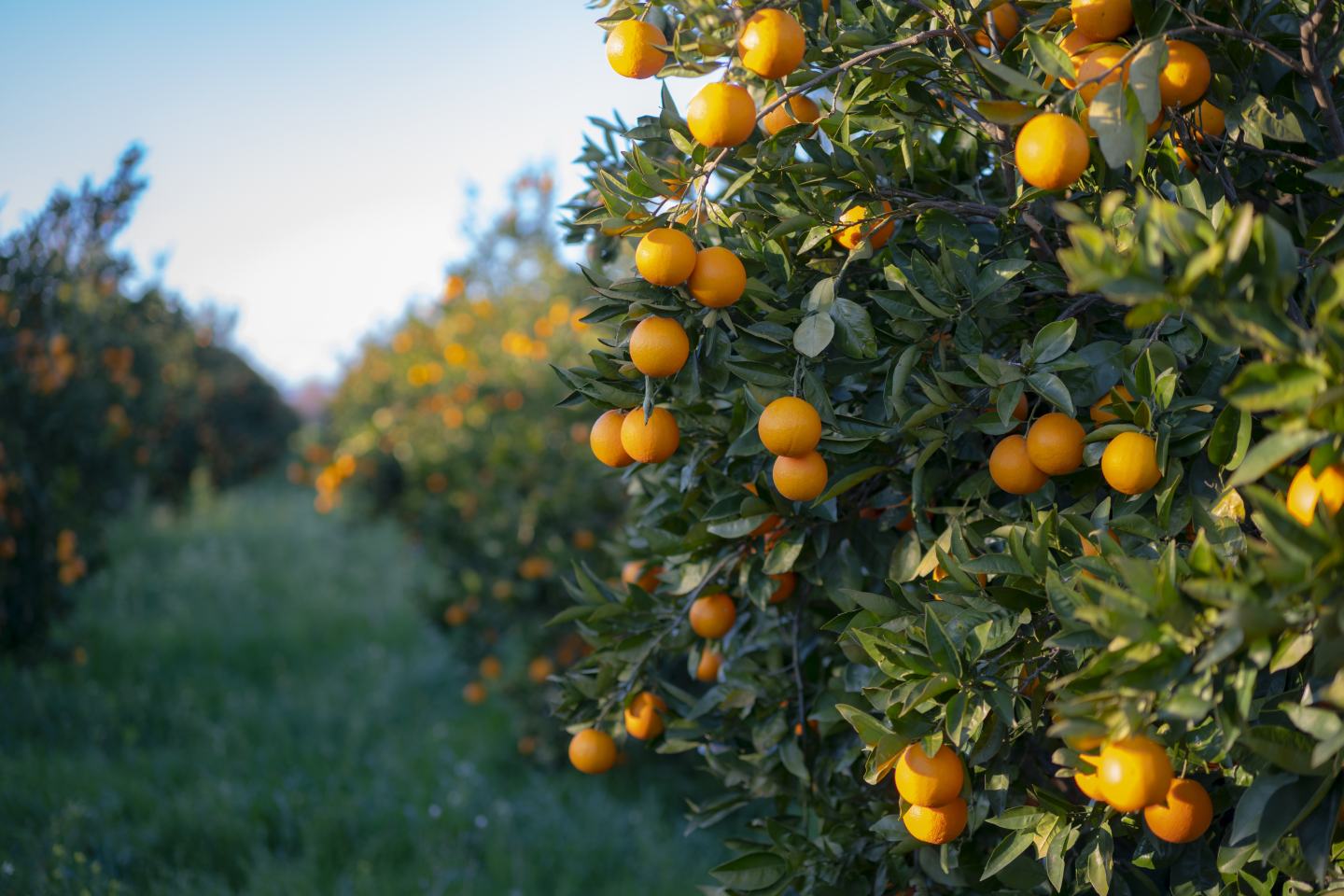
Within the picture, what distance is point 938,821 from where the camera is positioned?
1.08 metres

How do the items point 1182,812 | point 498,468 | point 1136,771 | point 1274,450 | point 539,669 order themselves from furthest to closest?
point 498,468 < point 539,669 < point 1182,812 < point 1136,771 < point 1274,450

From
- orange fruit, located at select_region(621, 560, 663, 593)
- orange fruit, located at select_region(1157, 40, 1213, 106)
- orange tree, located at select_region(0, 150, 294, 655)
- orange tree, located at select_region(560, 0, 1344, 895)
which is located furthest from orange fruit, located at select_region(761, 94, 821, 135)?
orange tree, located at select_region(0, 150, 294, 655)

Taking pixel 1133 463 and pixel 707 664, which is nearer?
pixel 1133 463

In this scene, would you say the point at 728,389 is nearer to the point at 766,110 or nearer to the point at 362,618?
the point at 766,110

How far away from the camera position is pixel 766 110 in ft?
3.62

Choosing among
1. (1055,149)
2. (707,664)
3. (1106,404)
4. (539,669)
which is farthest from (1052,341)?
(539,669)

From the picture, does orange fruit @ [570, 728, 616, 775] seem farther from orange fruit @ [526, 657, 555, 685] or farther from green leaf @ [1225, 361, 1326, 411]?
orange fruit @ [526, 657, 555, 685]

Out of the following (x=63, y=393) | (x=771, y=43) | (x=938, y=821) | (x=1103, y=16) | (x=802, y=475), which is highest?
(x=63, y=393)

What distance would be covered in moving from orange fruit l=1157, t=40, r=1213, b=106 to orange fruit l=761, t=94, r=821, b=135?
41 cm

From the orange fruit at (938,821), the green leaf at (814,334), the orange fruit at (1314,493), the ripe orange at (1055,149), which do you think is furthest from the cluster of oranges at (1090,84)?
the orange fruit at (938,821)

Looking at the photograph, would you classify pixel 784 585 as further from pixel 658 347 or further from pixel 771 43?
pixel 771 43

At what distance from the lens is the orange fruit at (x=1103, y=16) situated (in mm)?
1061

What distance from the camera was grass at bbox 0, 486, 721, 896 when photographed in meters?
2.55

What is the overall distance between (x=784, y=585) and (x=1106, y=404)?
56 cm
